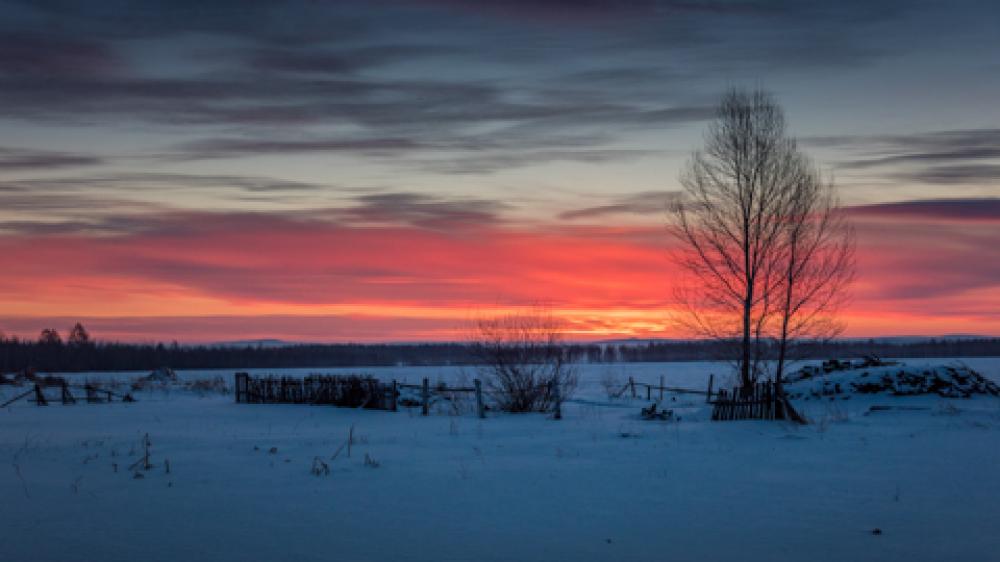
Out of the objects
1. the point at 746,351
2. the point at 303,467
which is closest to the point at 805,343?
the point at 746,351

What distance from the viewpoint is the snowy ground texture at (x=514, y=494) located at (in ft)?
26.6

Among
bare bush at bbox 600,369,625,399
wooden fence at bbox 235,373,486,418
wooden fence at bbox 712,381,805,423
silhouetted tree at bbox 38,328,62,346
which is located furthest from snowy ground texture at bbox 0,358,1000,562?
silhouetted tree at bbox 38,328,62,346

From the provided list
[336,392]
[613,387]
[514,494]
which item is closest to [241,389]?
[336,392]

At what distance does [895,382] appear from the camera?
92.3ft

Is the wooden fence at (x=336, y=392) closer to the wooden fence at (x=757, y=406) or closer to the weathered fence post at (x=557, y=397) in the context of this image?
the weathered fence post at (x=557, y=397)

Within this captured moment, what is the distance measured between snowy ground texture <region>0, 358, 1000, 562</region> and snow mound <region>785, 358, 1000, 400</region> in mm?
7737

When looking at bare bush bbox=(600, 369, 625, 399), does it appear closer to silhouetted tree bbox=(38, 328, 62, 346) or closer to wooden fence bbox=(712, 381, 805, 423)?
wooden fence bbox=(712, 381, 805, 423)

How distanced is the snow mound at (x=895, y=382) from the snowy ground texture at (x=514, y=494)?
774cm

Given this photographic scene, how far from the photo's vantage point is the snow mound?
27.4m

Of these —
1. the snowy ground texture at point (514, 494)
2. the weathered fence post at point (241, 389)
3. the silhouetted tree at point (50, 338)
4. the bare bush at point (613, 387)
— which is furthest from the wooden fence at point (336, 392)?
the silhouetted tree at point (50, 338)

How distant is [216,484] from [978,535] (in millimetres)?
9703

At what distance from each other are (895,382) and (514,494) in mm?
21770

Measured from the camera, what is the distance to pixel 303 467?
44.2 ft

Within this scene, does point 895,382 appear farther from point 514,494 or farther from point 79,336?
point 79,336
